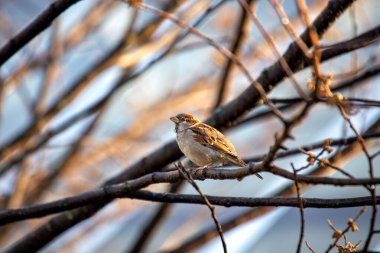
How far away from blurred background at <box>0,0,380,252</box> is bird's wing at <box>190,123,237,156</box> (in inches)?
22.6

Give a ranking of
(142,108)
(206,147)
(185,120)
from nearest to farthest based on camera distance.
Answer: (206,147) < (185,120) < (142,108)

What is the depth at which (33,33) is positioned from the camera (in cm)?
325

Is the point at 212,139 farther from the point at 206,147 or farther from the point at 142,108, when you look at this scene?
the point at 142,108

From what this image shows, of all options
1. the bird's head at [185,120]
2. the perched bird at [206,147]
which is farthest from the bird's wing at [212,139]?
the bird's head at [185,120]

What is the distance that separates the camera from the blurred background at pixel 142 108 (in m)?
4.78

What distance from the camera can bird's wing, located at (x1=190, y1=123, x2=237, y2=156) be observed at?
11.9ft

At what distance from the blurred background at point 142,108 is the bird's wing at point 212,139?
1.88 ft

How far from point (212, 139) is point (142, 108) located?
420 centimetres

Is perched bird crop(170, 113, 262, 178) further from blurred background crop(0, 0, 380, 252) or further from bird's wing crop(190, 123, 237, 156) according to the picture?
blurred background crop(0, 0, 380, 252)

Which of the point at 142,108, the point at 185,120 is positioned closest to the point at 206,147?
the point at 185,120

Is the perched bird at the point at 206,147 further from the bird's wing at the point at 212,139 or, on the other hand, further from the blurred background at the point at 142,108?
the blurred background at the point at 142,108

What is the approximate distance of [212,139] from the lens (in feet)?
12.1

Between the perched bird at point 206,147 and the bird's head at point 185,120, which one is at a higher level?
the bird's head at point 185,120

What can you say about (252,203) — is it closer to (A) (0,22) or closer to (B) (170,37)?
(B) (170,37)
